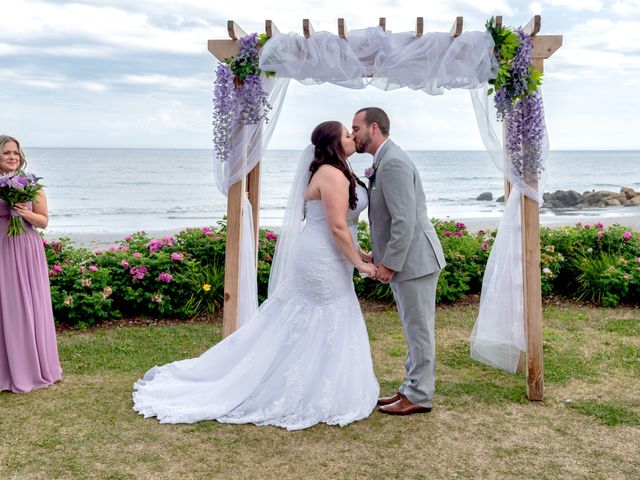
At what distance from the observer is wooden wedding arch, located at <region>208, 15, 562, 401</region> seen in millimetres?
5188

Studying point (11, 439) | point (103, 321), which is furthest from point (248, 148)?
point (103, 321)

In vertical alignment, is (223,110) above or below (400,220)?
above

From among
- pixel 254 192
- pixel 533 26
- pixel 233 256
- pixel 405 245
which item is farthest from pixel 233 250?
pixel 533 26

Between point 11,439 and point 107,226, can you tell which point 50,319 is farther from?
point 107,226

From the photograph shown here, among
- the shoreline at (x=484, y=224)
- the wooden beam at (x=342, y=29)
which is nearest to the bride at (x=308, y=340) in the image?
the wooden beam at (x=342, y=29)

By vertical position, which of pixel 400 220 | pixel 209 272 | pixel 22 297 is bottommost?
pixel 209 272

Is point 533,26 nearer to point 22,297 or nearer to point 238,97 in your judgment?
point 238,97

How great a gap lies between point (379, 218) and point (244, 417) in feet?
5.58

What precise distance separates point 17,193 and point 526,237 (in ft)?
13.1

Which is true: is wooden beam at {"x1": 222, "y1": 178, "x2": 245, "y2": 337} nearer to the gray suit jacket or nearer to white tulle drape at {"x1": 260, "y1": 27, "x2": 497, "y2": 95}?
white tulle drape at {"x1": 260, "y1": 27, "x2": 497, "y2": 95}

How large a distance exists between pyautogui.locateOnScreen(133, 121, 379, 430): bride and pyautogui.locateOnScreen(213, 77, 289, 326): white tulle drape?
539 mm

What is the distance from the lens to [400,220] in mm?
4777

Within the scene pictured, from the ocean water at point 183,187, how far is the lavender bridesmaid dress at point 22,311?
14.1 m

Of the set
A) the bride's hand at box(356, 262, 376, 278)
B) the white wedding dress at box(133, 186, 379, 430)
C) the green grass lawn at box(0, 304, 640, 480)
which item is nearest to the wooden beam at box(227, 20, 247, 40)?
the white wedding dress at box(133, 186, 379, 430)
